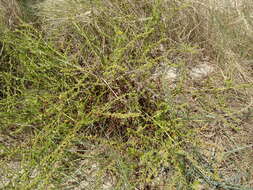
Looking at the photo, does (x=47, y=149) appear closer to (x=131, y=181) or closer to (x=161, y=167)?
(x=131, y=181)

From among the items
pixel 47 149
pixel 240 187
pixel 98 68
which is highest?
pixel 98 68

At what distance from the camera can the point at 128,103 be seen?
1551mm

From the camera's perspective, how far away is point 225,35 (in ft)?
6.25

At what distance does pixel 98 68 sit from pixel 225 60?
0.91m

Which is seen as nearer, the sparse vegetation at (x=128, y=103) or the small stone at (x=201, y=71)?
the sparse vegetation at (x=128, y=103)

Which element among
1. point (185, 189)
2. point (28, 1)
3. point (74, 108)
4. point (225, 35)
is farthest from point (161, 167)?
point (28, 1)

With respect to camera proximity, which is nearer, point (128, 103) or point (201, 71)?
point (128, 103)

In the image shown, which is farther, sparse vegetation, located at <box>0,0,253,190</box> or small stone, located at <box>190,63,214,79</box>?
small stone, located at <box>190,63,214,79</box>

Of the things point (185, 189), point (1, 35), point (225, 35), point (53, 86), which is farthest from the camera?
point (225, 35)

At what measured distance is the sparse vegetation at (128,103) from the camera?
143 centimetres

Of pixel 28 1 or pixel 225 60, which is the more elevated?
pixel 28 1

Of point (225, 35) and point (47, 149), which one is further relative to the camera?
point (225, 35)

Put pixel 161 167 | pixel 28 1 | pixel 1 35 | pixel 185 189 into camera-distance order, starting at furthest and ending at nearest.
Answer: pixel 28 1 → pixel 1 35 → pixel 161 167 → pixel 185 189

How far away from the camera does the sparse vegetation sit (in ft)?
4.69
